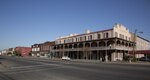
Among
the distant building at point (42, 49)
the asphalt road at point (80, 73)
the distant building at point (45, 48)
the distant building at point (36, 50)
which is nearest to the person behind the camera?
the asphalt road at point (80, 73)

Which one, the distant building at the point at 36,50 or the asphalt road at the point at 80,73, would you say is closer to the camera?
the asphalt road at the point at 80,73

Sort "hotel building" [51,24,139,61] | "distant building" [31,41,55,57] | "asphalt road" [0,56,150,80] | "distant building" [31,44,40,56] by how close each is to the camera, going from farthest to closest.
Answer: "distant building" [31,44,40,56]
"distant building" [31,41,55,57]
"hotel building" [51,24,139,61]
"asphalt road" [0,56,150,80]

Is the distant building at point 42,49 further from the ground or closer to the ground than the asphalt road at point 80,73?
further from the ground

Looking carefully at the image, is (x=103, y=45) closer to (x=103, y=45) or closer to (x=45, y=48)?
(x=103, y=45)

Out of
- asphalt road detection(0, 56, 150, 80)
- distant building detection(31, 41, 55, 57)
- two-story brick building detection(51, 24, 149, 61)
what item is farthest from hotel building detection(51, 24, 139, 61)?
asphalt road detection(0, 56, 150, 80)

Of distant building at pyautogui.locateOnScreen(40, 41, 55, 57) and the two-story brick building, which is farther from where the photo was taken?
distant building at pyautogui.locateOnScreen(40, 41, 55, 57)

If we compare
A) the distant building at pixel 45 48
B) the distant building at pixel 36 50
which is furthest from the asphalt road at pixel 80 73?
the distant building at pixel 36 50

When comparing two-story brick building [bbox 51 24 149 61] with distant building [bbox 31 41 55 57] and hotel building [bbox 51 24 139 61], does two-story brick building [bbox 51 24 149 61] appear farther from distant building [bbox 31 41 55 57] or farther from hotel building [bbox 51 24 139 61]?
distant building [bbox 31 41 55 57]

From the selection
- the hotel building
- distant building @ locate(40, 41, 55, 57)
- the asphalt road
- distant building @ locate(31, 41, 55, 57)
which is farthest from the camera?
distant building @ locate(31, 41, 55, 57)

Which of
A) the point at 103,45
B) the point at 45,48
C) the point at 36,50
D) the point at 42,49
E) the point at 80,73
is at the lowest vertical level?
the point at 80,73

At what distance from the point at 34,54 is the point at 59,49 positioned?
156 feet

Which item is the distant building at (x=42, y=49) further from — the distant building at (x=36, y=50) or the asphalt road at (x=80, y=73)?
the asphalt road at (x=80, y=73)

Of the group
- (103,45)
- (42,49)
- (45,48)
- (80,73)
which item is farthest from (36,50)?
(80,73)

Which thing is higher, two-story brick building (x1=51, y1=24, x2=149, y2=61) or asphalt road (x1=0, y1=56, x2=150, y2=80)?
two-story brick building (x1=51, y1=24, x2=149, y2=61)
